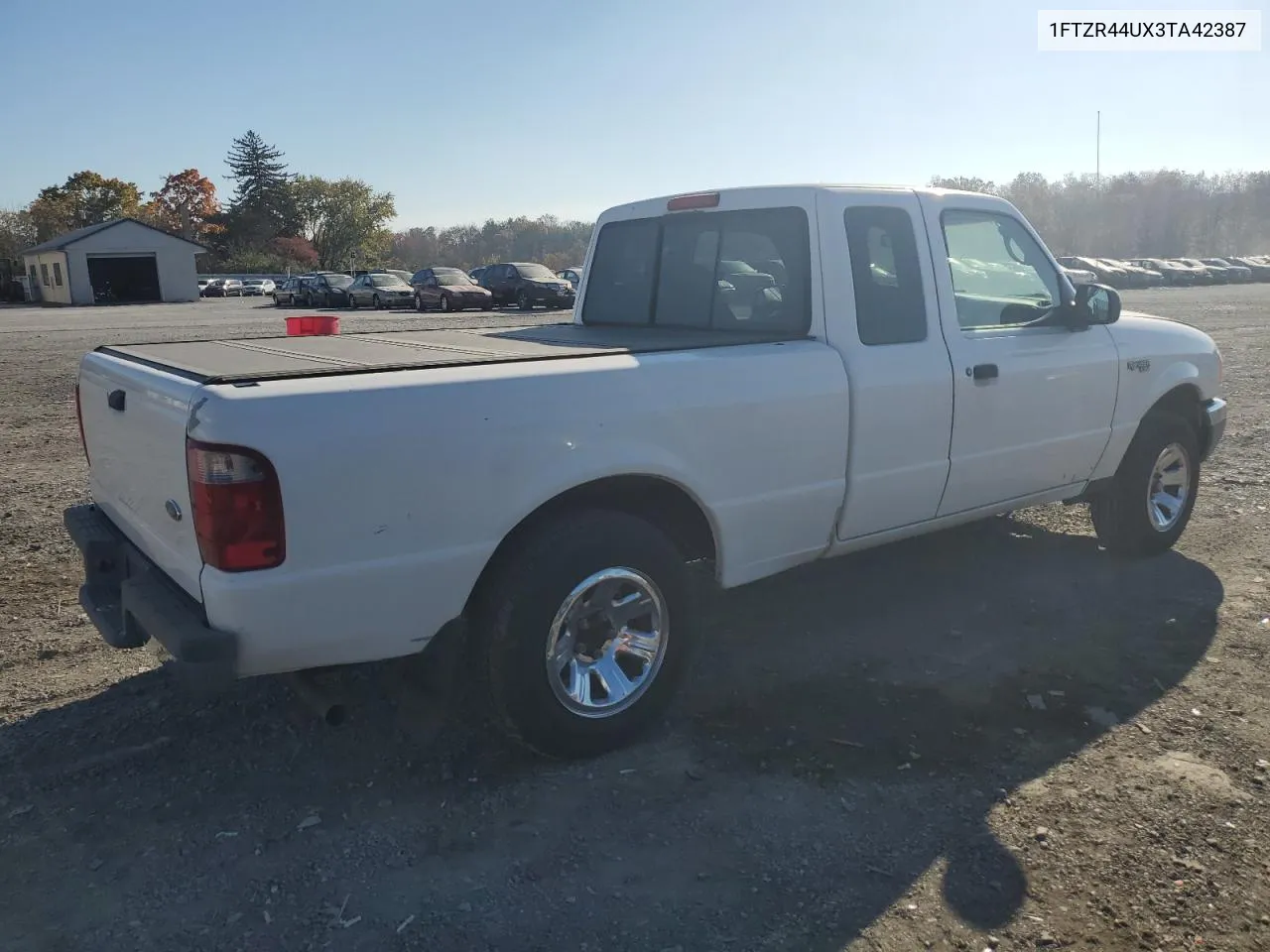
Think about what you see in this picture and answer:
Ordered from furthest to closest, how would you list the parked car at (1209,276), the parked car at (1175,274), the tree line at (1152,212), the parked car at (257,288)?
the tree line at (1152,212)
the parked car at (257,288)
the parked car at (1209,276)
the parked car at (1175,274)

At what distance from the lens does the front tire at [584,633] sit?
11.0ft

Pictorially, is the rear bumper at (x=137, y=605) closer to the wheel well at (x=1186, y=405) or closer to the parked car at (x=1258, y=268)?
the wheel well at (x=1186, y=405)

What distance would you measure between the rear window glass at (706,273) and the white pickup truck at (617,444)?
0.01 metres

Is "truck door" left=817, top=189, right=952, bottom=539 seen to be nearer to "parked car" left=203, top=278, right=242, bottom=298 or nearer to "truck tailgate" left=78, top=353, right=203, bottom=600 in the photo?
"truck tailgate" left=78, top=353, right=203, bottom=600

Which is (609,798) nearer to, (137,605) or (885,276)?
(137,605)

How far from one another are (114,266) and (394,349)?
56.5 metres

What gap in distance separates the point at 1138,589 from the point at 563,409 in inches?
145

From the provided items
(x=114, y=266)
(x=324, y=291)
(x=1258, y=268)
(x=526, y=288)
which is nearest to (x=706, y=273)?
(x=526, y=288)

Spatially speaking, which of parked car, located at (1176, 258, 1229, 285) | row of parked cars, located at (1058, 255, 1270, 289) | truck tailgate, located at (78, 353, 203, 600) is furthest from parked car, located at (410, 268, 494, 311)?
parked car, located at (1176, 258, 1229, 285)

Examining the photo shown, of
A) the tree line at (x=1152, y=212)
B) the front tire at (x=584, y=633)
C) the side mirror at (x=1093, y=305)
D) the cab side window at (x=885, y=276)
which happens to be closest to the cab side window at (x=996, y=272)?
the side mirror at (x=1093, y=305)

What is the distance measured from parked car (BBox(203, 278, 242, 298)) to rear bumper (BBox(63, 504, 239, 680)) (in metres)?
64.5

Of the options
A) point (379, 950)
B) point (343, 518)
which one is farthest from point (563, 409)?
point (379, 950)

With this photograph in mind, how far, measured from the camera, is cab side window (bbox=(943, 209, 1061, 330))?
4.86m

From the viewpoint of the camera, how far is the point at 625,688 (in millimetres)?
3744
